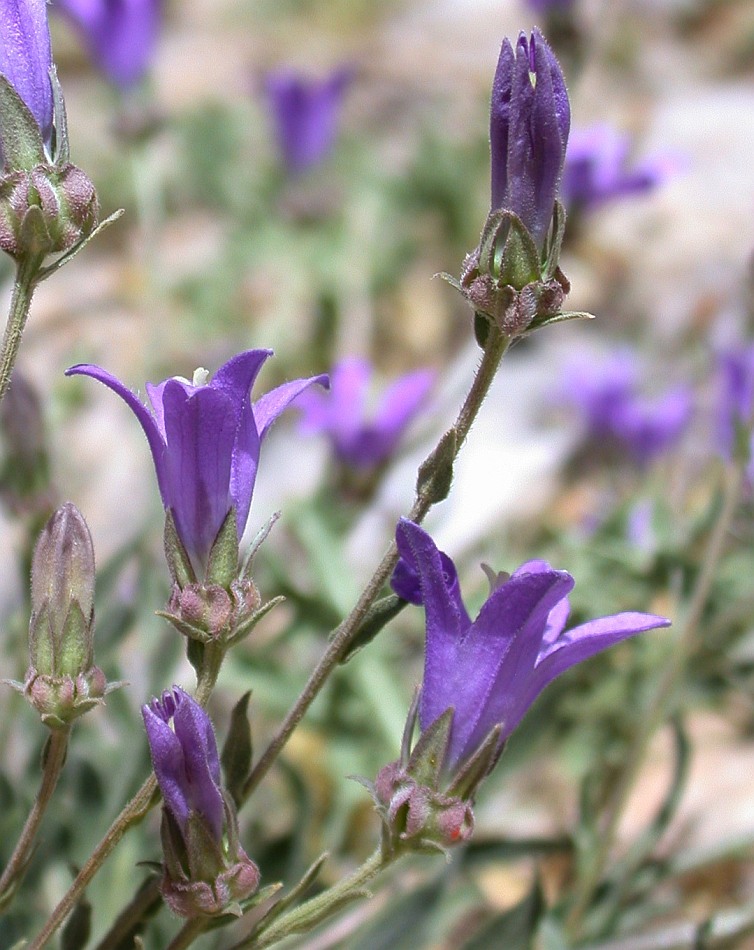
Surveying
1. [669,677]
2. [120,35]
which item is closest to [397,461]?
[669,677]

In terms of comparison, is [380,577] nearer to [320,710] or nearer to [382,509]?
[320,710]

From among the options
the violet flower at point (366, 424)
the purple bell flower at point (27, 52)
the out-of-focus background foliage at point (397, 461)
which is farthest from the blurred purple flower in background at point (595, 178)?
the purple bell flower at point (27, 52)

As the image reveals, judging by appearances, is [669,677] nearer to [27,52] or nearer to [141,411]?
[141,411]

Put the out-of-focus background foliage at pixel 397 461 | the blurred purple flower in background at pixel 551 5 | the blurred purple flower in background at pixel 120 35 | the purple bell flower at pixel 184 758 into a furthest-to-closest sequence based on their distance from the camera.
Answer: the blurred purple flower in background at pixel 120 35, the blurred purple flower in background at pixel 551 5, the out-of-focus background foliage at pixel 397 461, the purple bell flower at pixel 184 758

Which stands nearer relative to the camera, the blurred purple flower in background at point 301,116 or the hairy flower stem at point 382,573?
the hairy flower stem at point 382,573

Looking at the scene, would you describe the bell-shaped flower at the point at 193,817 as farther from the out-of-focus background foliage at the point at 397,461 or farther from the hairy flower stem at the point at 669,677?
the hairy flower stem at the point at 669,677

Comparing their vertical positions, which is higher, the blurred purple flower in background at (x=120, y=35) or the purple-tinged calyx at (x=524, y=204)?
the blurred purple flower in background at (x=120, y=35)
